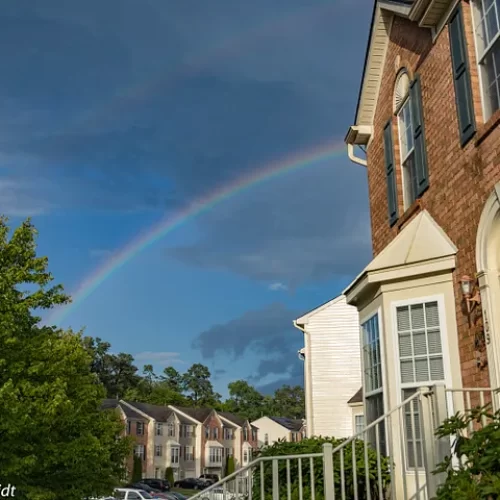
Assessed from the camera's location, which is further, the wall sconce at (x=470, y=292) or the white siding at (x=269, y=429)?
the white siding at (x=269, y=429)

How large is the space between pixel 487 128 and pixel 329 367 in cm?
1807

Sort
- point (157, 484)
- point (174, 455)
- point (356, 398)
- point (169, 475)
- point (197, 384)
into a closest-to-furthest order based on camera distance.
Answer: point (356, 398) → point (157, 484) → point (169, 475) → point (174, 455) → point (197, 384)

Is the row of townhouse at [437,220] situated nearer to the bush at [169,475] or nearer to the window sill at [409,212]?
the window sill at [409,212]

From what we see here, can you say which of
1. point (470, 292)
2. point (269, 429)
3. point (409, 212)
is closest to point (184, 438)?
point (269, 429)

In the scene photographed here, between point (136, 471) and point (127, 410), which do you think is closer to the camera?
point (136, 471)

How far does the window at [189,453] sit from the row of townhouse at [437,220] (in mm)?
59108

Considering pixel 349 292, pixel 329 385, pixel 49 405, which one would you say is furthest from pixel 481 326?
pixel 329 385

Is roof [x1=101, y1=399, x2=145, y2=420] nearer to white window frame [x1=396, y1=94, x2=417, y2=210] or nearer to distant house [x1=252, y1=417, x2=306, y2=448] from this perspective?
distant house [x1=252, y1=417, x2=306, y2=448]

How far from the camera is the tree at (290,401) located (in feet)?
399

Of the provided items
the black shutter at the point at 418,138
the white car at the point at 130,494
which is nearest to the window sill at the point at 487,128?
the black shutter at the point at 418,138

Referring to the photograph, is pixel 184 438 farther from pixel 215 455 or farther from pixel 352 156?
pixel 352 156

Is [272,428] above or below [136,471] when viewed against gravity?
above

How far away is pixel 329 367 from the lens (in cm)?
2370

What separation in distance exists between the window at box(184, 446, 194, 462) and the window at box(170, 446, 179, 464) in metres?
2.00
